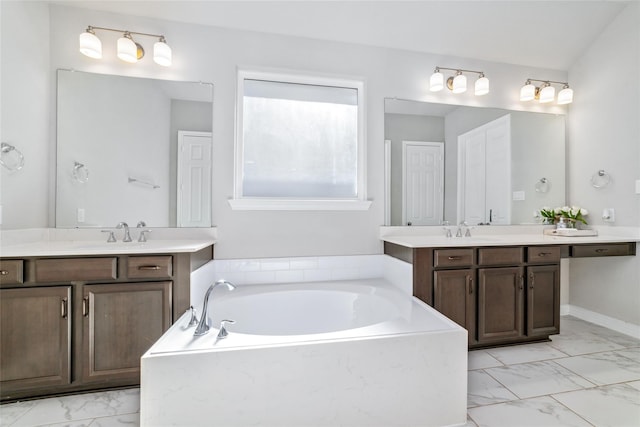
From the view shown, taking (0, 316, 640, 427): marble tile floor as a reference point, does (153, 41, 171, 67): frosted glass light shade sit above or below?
above

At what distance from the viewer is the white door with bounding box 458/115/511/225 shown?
272cm

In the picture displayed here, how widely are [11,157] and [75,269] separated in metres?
0.88

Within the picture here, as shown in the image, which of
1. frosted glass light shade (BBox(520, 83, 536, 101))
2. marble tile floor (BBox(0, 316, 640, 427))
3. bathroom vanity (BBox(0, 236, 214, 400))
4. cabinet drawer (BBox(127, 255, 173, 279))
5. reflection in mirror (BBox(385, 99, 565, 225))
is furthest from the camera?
frosted glass light shade (BBox(520, 83, 536, 101))

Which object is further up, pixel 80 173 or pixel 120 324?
pixel 80 173

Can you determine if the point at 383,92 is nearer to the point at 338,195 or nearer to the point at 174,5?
the point at 338,195

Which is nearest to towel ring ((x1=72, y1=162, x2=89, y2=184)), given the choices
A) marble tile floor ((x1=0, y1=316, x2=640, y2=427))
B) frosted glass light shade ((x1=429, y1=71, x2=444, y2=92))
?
marble tile floor ((x1=0, y1=316, x2=640, y2=427))

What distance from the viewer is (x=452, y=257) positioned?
211 cm

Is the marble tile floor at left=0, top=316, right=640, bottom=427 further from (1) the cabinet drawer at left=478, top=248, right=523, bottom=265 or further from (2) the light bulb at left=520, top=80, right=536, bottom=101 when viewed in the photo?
(2) the light bulb at left=520, top=80, right=536, bottom=101

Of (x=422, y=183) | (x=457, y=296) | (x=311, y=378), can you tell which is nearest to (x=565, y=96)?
(x=422, y=183)

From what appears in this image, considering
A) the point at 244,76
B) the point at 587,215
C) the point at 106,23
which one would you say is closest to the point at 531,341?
the point at 587,215

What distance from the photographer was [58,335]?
5.28 ft

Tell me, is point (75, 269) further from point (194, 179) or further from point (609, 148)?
point (609, 148)

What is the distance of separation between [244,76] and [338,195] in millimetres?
1276

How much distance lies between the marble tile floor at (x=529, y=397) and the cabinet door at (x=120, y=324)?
165mm
